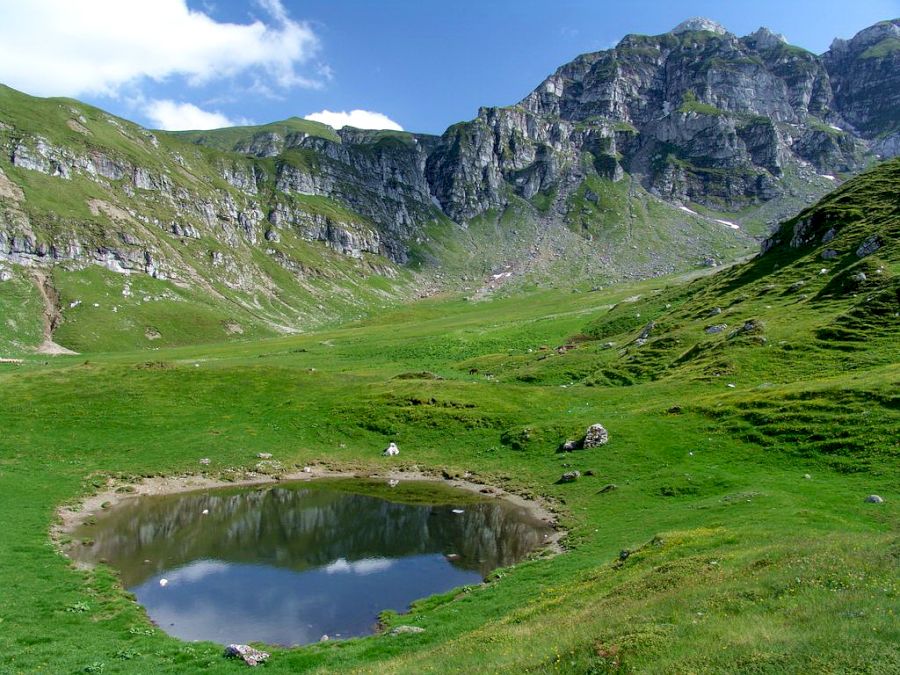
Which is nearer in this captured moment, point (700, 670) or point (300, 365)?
point (700, 670)

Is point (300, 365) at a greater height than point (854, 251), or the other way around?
point (854, 251)

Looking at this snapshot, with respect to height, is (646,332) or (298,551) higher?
(646,332)

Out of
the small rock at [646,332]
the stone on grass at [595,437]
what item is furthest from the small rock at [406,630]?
the small rock at [646,332]

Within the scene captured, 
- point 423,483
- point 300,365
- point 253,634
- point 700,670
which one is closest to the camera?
point 700,670

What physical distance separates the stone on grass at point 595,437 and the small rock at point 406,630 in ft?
107

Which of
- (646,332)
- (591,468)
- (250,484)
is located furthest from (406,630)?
(646,332)

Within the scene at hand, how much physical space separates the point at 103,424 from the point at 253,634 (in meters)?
47.7

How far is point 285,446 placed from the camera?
63219mm

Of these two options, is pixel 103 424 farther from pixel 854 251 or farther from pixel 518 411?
pixel 854 251

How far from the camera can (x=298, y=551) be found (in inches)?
1548

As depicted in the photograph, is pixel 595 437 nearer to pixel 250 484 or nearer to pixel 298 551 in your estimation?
pixel 298 551

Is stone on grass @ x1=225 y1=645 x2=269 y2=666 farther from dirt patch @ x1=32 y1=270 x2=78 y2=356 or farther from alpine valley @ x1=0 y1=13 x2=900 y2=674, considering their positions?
dirt patch @ x1=32 y1=270 x2=78 y2=356

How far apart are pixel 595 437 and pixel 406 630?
33.8m

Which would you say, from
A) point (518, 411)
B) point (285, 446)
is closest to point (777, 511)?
point (518, 411)
